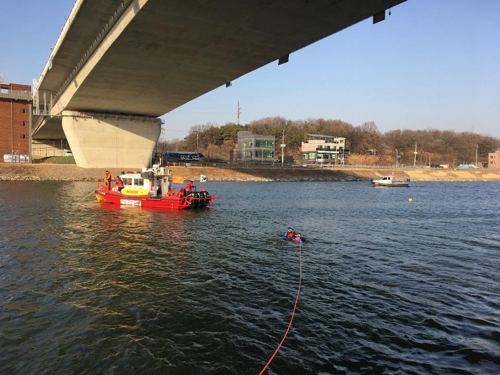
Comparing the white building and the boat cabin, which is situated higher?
the white building

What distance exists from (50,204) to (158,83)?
16.2m

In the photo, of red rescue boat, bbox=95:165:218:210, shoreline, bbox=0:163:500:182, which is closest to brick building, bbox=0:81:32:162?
shoreline, bbox=0:163:500:182

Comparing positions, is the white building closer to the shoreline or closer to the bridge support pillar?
the shoreline

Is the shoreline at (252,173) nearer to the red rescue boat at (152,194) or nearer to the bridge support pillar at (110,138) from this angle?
the bridge support pillar at (110,138)

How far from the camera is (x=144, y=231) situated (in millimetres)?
21500

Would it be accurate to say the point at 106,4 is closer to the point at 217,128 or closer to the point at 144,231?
the point at 144,231

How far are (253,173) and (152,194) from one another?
53.3 metres

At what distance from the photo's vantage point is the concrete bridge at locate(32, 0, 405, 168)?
19.4m

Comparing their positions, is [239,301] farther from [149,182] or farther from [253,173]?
[253,173]

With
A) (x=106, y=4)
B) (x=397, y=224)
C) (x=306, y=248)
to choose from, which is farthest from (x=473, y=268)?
(x=106, y=4)

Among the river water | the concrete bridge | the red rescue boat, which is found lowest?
the river water

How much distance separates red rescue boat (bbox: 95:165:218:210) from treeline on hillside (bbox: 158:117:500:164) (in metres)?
106

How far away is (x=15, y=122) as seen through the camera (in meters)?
68.4

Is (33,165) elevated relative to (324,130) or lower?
lower
